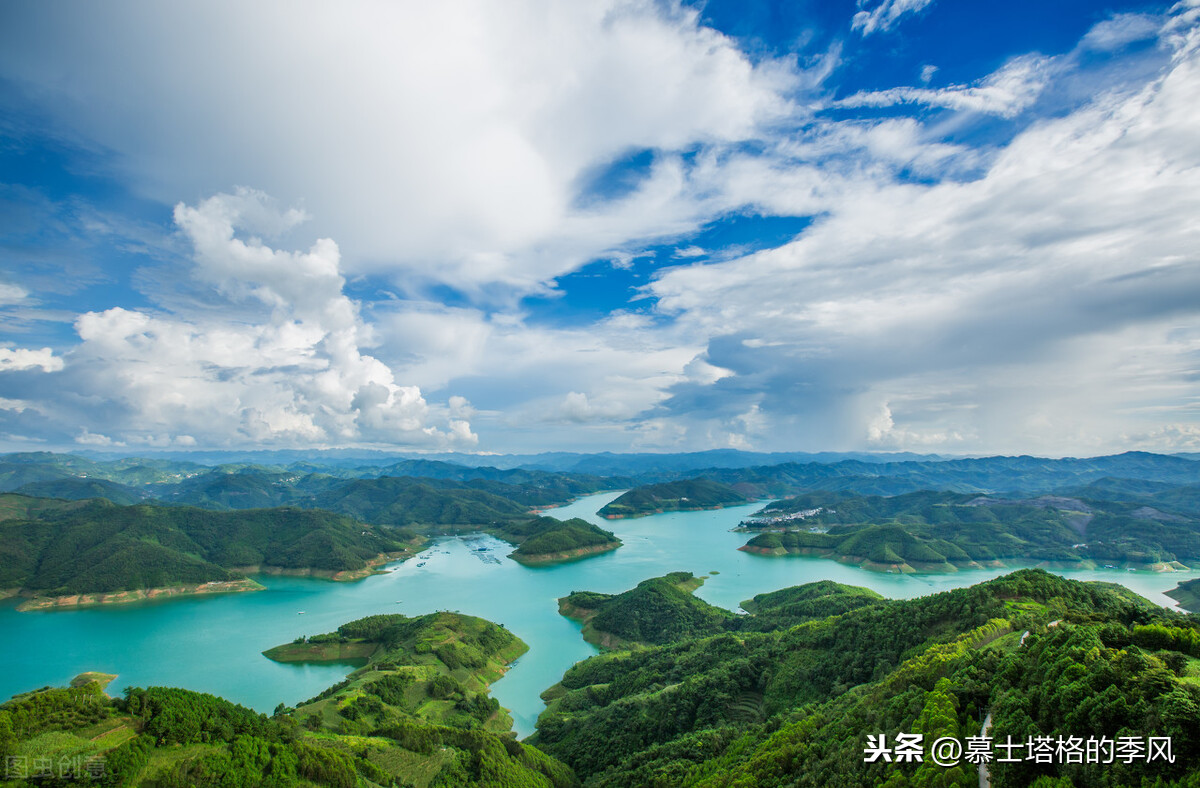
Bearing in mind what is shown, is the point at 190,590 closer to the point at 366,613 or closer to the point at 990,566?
the point at 366,613

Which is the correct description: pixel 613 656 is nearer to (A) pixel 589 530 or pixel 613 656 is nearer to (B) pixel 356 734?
(B) pixel 356 734

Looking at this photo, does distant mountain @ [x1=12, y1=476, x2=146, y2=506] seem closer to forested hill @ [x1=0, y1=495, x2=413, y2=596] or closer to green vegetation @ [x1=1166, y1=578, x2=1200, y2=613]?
forested hill @ [x1=0, y1=495, x2=413, y2=596]

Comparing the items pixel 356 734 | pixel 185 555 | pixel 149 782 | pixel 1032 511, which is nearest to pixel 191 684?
pixel 356 734

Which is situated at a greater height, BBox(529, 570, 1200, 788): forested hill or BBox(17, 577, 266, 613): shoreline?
BBox(529, 570, 1200, 788): forested hill

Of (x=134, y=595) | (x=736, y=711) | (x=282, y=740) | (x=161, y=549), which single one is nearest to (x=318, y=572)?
(x=161, y=549)

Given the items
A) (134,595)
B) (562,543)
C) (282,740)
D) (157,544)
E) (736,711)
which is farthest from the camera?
(562,543)

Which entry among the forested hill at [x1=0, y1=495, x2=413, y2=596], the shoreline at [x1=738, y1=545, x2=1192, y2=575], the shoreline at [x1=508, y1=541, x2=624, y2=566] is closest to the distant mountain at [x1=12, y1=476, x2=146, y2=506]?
the forested hill at [x1=0, y1=495, x2=413, y2=596]

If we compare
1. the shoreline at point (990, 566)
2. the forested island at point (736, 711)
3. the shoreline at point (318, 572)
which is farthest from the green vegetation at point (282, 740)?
the shoreline at point (990, 566)
